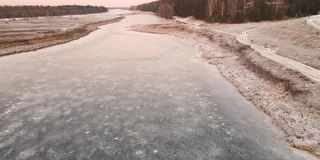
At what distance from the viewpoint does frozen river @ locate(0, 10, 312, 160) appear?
40.0 ft

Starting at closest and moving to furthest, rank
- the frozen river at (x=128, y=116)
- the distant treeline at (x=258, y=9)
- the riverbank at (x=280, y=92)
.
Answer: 1. the frozen river at (x=128, y=116)
2. the riverbank at (x=280, y=92)
3. the distant treeline at (x=258, y=9)

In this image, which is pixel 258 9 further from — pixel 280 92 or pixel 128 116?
pixel 128 116

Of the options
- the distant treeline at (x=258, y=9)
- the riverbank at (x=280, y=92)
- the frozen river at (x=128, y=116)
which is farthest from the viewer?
the distant treeline at (x=258, y=9)

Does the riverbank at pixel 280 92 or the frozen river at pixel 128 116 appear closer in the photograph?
the frozen river at pixel 128 116

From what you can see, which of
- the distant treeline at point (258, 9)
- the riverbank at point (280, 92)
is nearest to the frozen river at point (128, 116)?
the riverbank at point (280, 92)

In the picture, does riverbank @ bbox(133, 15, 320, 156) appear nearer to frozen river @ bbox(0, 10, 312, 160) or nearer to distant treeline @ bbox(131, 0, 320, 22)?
frozen river @ bbox(0, 10, 312, 160)

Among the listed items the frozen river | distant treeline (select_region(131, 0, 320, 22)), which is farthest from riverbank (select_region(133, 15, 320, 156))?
distant treeline (select_region(131, 0, 320, 22))

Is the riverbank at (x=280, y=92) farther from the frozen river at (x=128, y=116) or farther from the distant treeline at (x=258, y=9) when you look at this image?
the distant treeline at (x=258, y=9)

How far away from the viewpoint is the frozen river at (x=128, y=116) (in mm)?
12180

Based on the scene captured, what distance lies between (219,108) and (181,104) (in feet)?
7.98

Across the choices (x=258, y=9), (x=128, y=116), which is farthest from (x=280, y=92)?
(x=258, y=9)

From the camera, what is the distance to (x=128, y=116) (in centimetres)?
1599

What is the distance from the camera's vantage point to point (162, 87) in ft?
71.6

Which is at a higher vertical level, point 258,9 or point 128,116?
point 258,9
